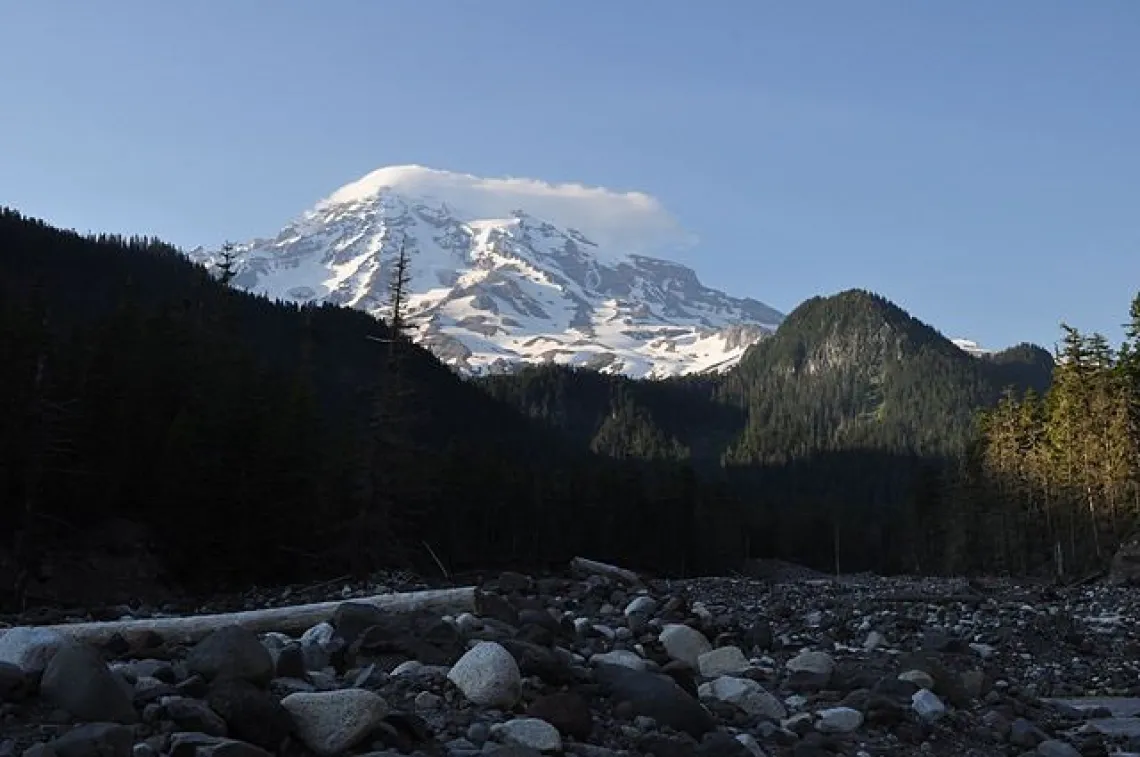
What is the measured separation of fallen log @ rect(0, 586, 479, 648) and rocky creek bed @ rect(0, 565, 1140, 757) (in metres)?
0.15

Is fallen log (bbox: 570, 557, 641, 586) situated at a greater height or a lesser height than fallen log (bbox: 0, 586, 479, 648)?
lesser

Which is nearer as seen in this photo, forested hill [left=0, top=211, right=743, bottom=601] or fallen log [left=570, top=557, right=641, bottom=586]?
fallen log [left=570, top=557, right=641, bottom=586]

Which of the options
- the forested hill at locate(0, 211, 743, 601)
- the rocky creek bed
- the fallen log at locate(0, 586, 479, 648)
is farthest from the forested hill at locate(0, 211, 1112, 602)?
the rocky creek bed

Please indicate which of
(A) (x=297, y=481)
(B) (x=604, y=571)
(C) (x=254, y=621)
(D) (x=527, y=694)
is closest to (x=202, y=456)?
(A) (x=297, y=481)

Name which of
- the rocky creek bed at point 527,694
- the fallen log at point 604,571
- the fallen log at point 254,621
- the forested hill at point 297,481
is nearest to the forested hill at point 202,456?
the forested hill at point 297,481

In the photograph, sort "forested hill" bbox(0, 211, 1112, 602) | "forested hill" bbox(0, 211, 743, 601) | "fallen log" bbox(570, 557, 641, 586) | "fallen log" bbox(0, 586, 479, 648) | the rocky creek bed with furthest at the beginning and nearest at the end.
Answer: "forested hill" bbox(0, 211, 1112, 602)
"forested hill" bbox(0, 211, 743, 601)
"fallen log" bbox(570, 557, 641, 586)
"fallen log" bbox(0, 586, 479, 648)
the rocky creek bed

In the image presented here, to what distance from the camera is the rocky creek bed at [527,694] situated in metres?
5.29

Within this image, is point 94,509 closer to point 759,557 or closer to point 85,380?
point 85,380

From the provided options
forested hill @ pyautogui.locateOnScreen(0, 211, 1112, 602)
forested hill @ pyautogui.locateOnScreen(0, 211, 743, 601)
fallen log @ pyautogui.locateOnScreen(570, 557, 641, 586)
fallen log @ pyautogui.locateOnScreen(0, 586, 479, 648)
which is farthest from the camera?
forested hill @ pyautogui.locateOnScreen(0, 211, 1112, 602)

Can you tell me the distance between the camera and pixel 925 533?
10588cm

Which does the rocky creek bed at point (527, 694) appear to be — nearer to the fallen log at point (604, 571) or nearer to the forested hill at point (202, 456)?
the fallen log at point (604, 571)

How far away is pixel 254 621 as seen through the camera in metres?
9.70

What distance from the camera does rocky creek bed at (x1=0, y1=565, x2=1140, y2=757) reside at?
17.4 ft

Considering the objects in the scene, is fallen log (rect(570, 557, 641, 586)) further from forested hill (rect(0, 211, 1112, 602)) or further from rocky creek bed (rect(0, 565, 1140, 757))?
rocky creek bed (rect(0, 565, 1140, 757))
